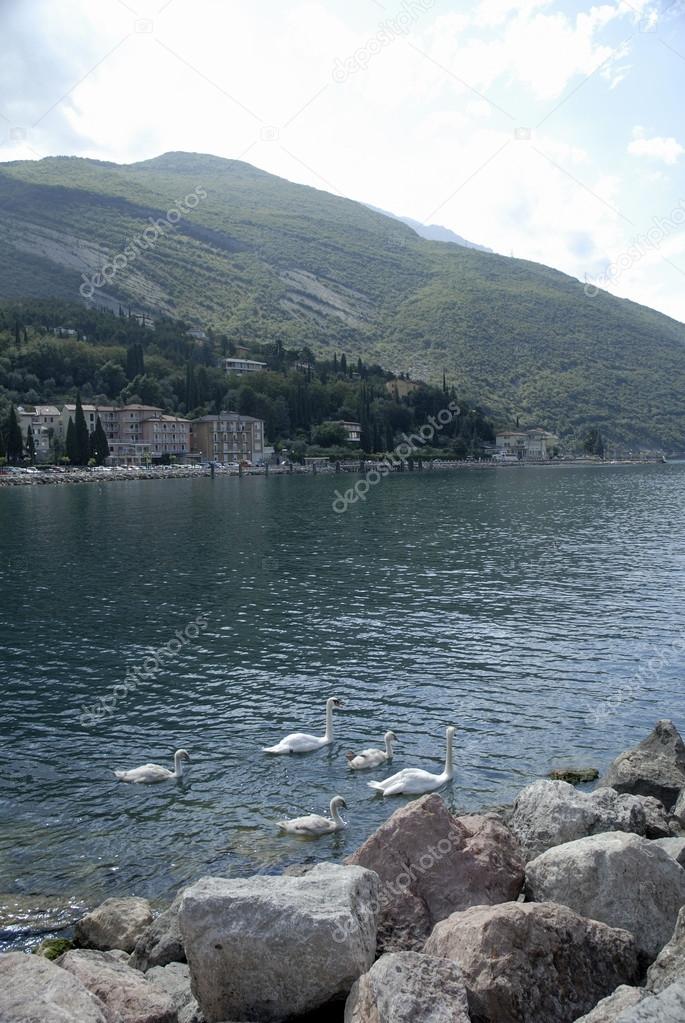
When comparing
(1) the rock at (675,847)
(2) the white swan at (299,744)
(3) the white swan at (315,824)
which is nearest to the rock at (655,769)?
(1) the rock at (675,847)

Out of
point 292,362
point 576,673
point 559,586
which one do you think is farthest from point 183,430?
point 576,673

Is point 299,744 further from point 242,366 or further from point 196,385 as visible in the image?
point 242,366

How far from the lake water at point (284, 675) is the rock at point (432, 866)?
347 cm

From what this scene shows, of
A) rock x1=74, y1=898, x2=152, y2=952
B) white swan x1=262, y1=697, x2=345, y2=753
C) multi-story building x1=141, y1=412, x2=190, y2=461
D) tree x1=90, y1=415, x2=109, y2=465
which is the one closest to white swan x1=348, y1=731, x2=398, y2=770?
white swan x1=262, y1=697, x2=345, y2=753

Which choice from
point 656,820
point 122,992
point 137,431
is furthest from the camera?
point 137,431

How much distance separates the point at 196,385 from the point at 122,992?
158 meters

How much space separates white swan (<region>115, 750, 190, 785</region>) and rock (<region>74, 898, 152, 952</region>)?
492 cm

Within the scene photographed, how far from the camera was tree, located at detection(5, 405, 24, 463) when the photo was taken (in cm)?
11762

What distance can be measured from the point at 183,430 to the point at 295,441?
68.7 ft

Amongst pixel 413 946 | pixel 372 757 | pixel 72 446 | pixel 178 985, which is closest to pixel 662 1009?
pixel 413 946

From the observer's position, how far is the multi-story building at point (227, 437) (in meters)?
149

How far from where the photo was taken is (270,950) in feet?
23.3

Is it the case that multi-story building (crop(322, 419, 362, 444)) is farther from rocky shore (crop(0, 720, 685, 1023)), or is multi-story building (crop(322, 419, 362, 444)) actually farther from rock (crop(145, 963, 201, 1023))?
rock (crop(145, 963, 201, 1023))

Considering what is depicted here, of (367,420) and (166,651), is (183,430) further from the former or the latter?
(166,651)
